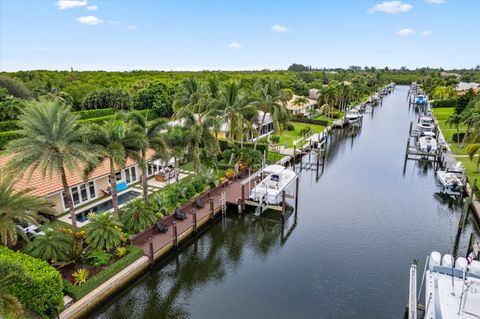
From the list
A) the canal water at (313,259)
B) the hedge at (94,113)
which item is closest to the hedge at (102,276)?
the canal water at (313,259)

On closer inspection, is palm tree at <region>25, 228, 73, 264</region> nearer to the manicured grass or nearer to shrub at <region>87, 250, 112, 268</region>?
shrub at <region>87, 250, 112, 268</region>

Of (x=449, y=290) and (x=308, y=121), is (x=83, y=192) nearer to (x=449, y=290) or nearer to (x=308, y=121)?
(x=449, y=290)

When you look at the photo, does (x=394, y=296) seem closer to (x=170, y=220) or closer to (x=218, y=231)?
(x=218, y=231)

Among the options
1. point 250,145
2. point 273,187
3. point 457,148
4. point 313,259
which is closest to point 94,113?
point 250,145

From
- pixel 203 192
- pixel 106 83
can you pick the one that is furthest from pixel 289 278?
pixel 106 83

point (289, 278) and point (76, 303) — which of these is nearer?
point (76, 303)

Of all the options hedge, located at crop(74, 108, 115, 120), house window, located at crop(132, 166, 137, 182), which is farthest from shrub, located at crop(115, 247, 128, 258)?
hedge, located at crop(74, 108, 115, 120)
